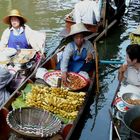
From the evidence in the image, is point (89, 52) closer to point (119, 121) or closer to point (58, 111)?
point (58, 111)

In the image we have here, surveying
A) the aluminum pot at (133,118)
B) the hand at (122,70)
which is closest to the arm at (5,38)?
the hand at (122,70)

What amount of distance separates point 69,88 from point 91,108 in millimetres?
1026

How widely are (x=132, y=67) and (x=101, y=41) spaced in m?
5.01

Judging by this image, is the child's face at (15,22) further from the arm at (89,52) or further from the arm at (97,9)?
the arm at (97,9)

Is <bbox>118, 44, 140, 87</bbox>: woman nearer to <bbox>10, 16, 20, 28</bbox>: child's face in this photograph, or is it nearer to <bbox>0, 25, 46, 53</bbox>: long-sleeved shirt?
<bbox>0, 25, 46, 53</bbox>: long-sleeved shirt

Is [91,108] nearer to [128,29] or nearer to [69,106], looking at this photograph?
[69,106]

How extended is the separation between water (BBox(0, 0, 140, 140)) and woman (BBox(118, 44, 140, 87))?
1.26m

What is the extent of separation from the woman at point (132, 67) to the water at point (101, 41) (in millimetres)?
1257

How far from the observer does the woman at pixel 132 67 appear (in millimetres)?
5207

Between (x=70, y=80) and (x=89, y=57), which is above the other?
(x=89, y=57)

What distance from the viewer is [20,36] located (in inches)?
284

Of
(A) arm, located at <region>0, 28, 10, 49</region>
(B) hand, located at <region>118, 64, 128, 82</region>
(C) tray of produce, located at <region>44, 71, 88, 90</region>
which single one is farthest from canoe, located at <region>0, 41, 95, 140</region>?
(A) arm, located at <region>0, 28, 10, 49</region>

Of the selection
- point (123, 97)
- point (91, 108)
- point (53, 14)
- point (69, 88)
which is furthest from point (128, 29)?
point (123, 97)

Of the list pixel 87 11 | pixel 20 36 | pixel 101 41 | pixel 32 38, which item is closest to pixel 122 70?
pixel 32 38
